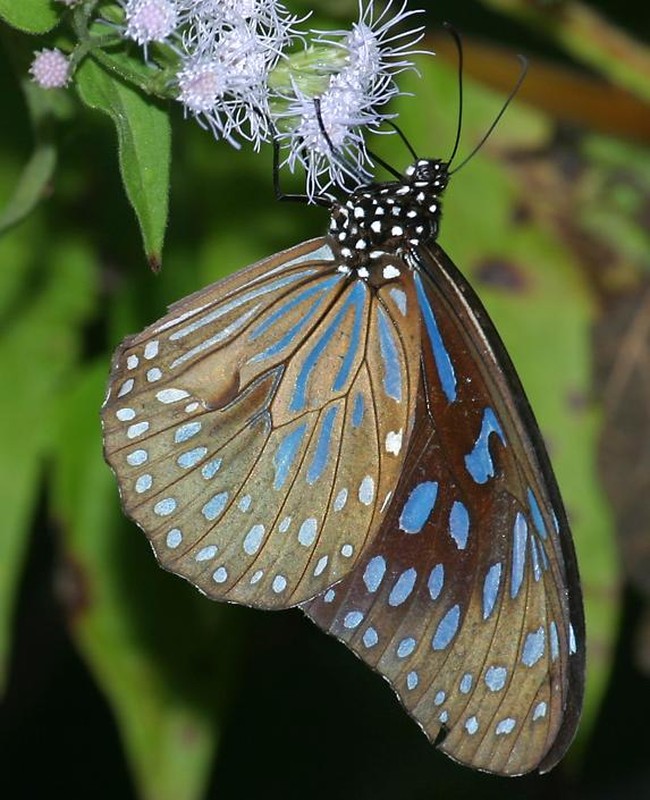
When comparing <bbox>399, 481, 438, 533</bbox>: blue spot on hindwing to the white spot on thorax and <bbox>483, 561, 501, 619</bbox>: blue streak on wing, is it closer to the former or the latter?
<bbox>483, 561, 501, 619</bbox>: blue streak on wing

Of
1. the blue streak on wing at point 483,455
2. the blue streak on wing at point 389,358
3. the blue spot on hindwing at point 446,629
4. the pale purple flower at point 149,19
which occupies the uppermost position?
the pale purple flower at point 149,19

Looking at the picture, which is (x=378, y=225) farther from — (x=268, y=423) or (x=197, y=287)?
(x=197, y=287)

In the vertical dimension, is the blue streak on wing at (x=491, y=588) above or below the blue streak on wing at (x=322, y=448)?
below

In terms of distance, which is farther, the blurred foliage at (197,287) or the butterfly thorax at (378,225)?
the blurred foliage at (197,287)

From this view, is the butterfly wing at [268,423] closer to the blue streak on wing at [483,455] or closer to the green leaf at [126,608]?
the blue streak on wing at [483,455]

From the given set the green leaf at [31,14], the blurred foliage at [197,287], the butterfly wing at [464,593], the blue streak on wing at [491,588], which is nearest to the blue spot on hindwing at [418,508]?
the butterfly wing at [464,593]

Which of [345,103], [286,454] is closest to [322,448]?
[286,454]

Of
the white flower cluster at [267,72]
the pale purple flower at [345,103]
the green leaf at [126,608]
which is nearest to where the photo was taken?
the white flower cluster at [267,72]
